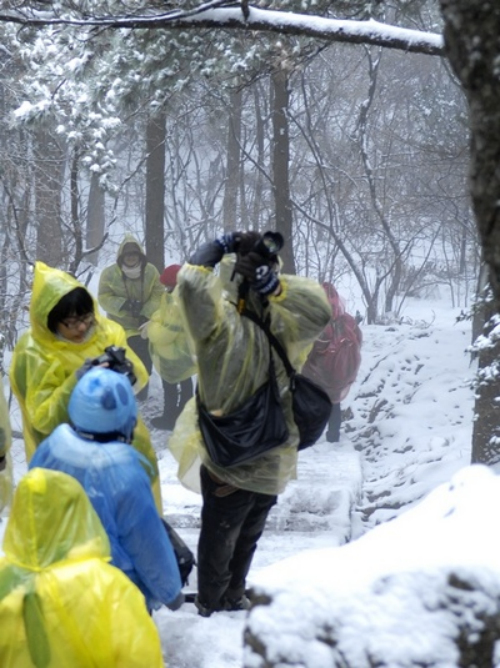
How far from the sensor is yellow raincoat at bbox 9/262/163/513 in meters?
4.77

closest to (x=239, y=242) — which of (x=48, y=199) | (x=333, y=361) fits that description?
(x=333, y=361)

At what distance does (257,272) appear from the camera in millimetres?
4613

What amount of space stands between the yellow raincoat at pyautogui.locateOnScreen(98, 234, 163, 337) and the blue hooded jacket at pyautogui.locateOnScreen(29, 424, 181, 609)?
22.2 ft

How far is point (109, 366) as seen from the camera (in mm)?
4480

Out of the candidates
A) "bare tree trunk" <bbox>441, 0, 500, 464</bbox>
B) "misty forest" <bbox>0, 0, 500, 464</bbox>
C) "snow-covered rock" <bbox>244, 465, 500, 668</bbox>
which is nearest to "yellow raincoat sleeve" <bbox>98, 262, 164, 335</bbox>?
"misty forest" <bbox>0, 0, 500, 464</bbox>

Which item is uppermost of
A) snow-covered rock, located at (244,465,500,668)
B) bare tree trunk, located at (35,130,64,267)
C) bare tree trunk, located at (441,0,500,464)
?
bare tree trunk, located at (35,130,64,267)

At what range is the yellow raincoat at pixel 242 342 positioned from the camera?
14.8ft

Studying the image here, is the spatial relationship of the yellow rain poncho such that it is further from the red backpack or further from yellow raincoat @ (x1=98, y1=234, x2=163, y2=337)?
the red backpack

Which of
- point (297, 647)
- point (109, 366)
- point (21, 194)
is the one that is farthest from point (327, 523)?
point (21, 194)

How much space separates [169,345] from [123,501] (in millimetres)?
6323

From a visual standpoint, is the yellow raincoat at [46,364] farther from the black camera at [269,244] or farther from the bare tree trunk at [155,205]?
the bare tree trunk at [155,205]

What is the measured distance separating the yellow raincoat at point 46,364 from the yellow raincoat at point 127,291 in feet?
17.5

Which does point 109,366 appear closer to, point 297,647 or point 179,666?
point 179,666

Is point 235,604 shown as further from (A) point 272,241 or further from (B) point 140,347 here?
(B) point 140,347
